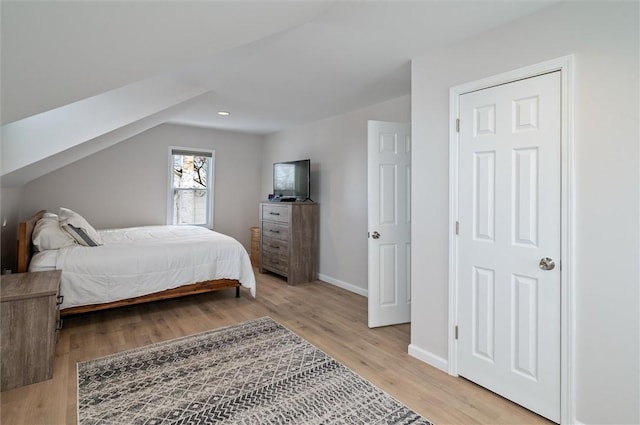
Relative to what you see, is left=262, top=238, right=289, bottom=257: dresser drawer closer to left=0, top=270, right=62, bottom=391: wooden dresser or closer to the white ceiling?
the white ceiling

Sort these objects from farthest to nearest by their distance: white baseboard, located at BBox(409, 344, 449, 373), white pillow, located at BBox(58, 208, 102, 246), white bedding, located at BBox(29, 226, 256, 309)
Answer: white pillow, located at BBox(58, 208, 102, 246) < white bedding, located at BBox(29, 226, 256, 309) < white baseboard, located at BBox(409, 344, 449, 373)

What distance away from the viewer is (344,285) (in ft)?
15.3

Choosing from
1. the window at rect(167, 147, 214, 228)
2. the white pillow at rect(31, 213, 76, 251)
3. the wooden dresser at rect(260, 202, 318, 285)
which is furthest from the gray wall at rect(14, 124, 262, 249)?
the white pillow at rect(31, 213, 76, 251)

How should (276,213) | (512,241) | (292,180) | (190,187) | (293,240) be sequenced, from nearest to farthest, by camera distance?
(512,241) → (293,240) → (276,213) → (292,180) → (190,187)

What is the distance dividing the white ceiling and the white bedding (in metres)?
1.74

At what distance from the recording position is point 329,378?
231 cm

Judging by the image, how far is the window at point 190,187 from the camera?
18.7 ft

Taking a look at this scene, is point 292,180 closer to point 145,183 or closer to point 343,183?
point 343,183

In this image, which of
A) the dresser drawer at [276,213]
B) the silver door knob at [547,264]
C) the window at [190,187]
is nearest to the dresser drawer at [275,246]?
the dresser drawer at [276,213]

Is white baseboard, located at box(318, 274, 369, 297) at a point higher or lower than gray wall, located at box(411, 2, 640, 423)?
lower

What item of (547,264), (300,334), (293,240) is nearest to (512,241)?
(547,264)

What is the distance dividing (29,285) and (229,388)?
5.41 feet

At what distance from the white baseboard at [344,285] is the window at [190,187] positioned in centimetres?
241

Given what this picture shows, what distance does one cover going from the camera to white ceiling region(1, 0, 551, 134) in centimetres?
116
